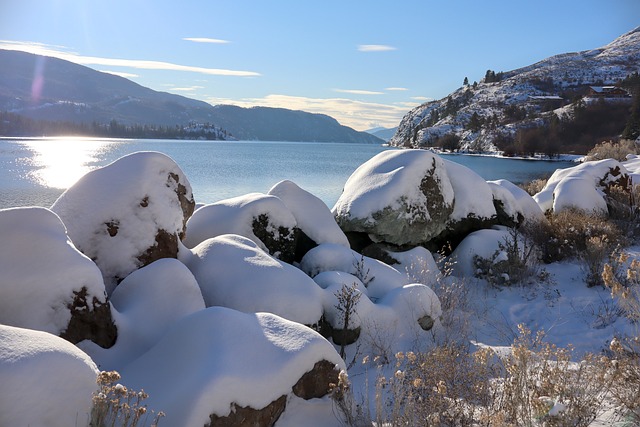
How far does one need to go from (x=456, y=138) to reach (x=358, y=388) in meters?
106

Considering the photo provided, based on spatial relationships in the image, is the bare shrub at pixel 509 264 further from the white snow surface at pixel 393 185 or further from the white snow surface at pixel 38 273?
the white snow surface at pixel 38 273

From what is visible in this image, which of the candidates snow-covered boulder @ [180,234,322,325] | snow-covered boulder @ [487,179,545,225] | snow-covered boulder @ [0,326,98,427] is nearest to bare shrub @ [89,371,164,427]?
snow-covered boulder @ [0,326,98,427]

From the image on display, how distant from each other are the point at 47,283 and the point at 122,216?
206cm

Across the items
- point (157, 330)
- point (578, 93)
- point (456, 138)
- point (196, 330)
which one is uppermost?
point (578, 93)

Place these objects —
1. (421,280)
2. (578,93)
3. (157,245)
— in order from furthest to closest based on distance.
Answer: (578,93), (421,280), (157,245)

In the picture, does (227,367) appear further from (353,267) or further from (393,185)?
(393,185)

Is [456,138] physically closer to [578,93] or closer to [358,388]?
[578,93]

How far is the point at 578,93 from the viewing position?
128750 mm

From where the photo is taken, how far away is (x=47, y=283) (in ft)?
15.8

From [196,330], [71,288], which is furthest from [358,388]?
[71,288]

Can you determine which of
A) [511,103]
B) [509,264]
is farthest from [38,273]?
[511,103]

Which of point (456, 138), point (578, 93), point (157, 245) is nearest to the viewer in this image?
point (157, 245)

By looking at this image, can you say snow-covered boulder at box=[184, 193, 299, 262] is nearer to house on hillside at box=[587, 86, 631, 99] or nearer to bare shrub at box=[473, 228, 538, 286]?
bare shrub at box=[473, 228, 538, 286]

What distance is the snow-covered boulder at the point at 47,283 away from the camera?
465 centimetres
